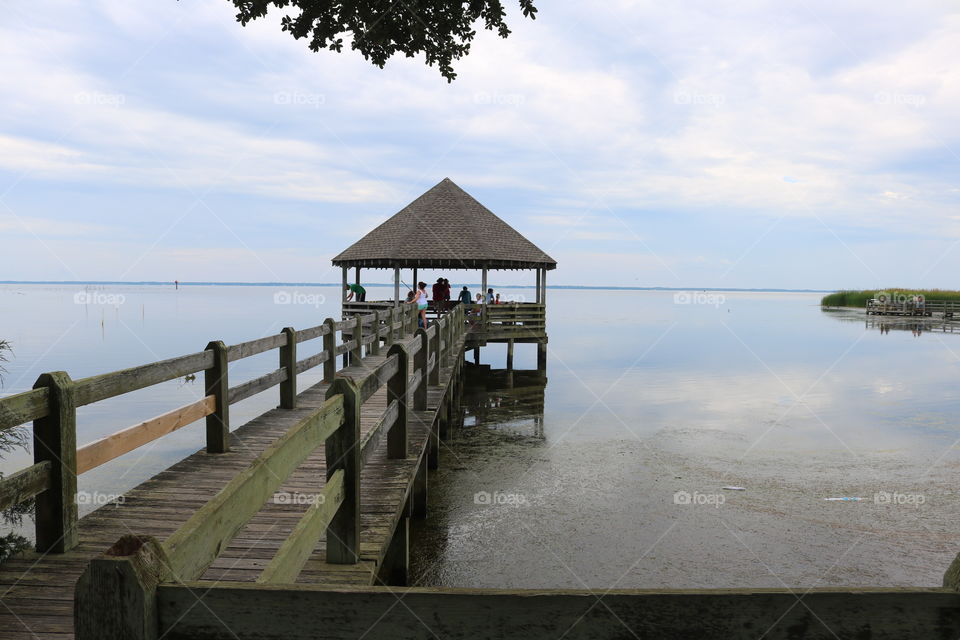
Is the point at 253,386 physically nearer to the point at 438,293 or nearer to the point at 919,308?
the point at 438,293

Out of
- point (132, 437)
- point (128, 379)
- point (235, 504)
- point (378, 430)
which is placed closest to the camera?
point (235, 504)

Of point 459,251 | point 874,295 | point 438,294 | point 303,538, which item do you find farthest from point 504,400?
point 874,295

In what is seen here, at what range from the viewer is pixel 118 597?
1.47 meters

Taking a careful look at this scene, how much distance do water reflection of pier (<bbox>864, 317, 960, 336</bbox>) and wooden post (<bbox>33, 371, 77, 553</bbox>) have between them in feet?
170

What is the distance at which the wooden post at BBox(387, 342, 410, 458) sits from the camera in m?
5.71

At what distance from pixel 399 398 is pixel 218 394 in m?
1.62

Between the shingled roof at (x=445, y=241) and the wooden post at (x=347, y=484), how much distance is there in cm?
2107

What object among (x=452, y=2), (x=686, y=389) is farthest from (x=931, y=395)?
(x=452, y=2)

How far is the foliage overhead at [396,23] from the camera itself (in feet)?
23.7

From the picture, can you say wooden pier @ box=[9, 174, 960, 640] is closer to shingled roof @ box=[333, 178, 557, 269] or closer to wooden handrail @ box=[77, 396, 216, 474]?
wooden handrail @ box=[77, 396, 216, 474]

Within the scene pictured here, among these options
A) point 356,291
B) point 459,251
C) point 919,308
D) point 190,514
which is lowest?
point 919,308

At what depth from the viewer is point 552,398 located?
21.8 meters

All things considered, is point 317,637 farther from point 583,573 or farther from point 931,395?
point 931,395

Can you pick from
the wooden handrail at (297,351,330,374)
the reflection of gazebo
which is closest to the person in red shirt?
the reflection of gazebo
